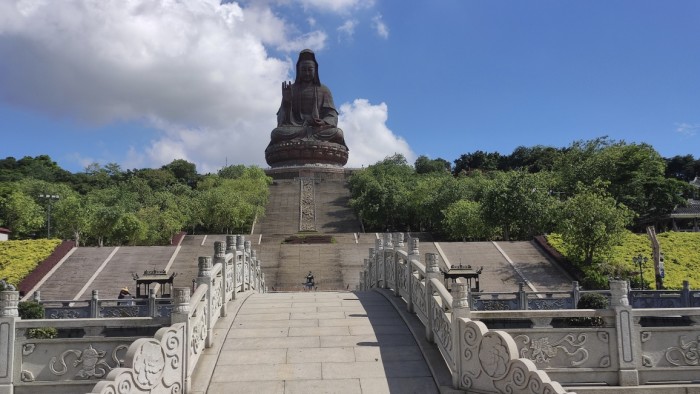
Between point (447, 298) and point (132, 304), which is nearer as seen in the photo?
point (447, 298)

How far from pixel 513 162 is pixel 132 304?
226 feet

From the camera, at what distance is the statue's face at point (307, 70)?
2222 inches

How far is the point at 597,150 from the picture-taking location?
4416cm

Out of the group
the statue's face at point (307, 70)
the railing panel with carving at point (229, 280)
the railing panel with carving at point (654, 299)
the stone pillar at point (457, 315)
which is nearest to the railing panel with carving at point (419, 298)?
the stone pillar at point (457, 315)

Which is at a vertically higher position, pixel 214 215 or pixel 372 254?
pixel 214 215

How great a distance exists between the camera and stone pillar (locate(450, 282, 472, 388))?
5.80 meters

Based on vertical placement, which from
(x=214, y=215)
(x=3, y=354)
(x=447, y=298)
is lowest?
(x=3, y=354)

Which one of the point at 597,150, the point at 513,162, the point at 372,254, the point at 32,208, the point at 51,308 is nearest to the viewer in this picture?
the point at 51,308

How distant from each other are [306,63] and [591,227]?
40175mm

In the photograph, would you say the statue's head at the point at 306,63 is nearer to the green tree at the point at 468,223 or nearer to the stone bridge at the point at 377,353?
the green tree at the point at 468,223

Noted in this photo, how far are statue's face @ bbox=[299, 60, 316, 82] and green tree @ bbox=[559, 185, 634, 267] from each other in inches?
1493

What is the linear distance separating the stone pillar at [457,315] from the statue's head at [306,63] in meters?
52.9

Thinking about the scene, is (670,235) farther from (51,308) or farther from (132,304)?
(51,308)

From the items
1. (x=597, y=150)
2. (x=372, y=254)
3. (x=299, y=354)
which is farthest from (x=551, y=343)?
(x=597, y=150)
